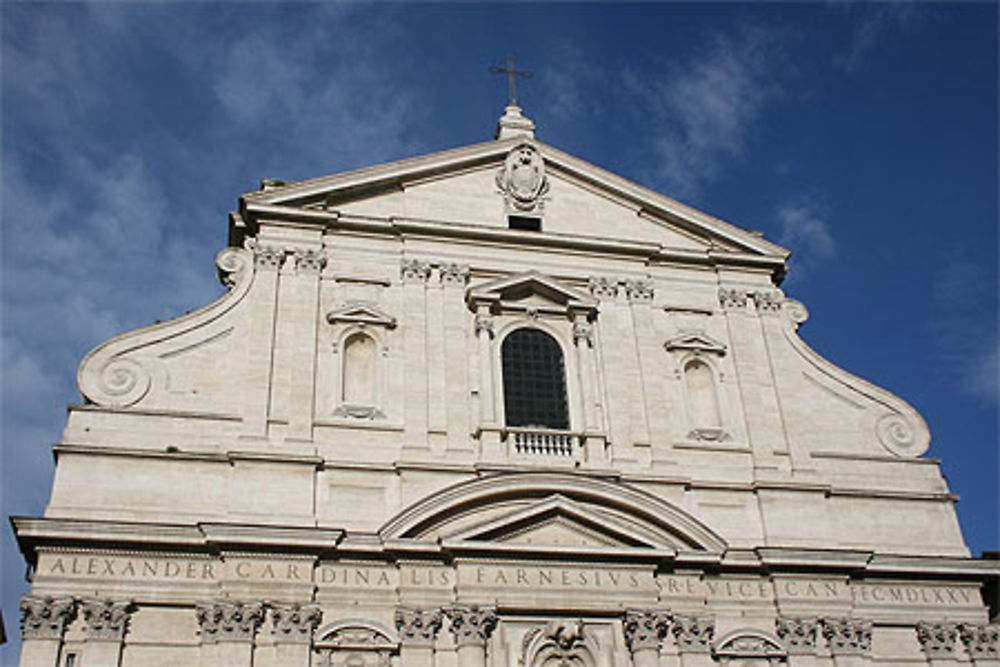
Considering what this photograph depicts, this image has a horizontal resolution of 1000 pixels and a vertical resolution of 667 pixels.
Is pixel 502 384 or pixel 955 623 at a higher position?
pixel 502 384

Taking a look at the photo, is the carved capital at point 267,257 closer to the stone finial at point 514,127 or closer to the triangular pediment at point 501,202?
the triangular pediment at point 501,202

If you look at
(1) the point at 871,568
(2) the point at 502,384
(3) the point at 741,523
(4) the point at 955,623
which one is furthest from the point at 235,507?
(4) the point at 955,623

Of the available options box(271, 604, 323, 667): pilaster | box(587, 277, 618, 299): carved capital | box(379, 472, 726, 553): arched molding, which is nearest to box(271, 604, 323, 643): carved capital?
box(271, 604, 323, 667): pilaster

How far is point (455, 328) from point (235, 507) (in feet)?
17.5

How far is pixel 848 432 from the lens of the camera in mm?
21625

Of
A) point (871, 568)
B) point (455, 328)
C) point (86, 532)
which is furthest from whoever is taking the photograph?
point (455, 328)

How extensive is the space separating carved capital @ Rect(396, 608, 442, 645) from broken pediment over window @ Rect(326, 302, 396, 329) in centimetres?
547

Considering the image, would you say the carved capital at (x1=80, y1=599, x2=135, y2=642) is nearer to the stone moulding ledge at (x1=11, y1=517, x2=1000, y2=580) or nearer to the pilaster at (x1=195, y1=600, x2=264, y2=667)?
the stone moulding ledge at (x1=11, y1=517, x2=1000, y2=580)

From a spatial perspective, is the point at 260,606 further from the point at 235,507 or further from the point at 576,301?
the point at 576,301

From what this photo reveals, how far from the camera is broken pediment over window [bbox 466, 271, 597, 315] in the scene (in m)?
21.1

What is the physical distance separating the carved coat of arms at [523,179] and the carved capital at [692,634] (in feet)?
29.2

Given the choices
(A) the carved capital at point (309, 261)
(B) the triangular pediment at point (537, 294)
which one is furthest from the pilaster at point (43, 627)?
(B) the triangular pediment at point (537, 294)

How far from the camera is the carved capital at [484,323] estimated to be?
20.7m

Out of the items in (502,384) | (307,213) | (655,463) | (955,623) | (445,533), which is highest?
(307,213)
